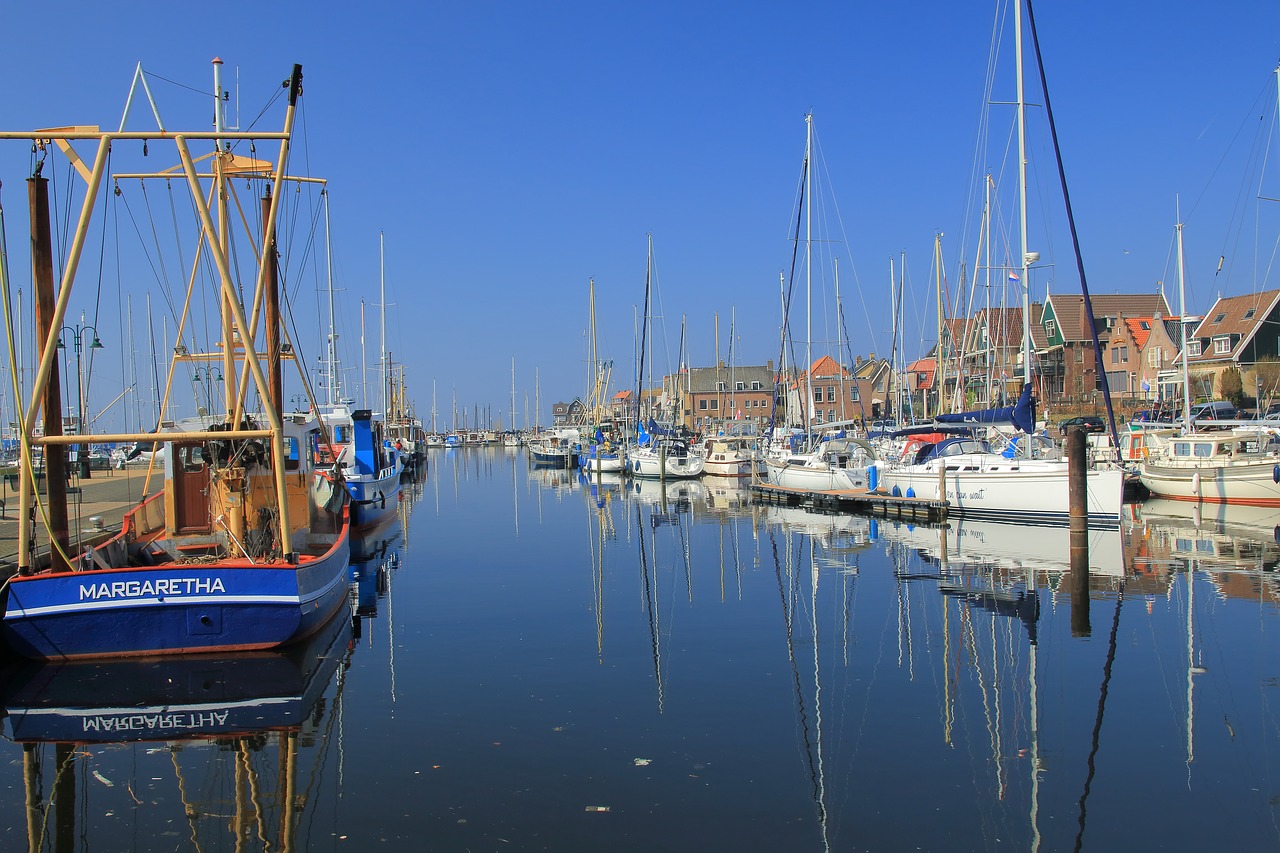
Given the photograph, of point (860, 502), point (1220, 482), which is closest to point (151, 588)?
point (860, 502)

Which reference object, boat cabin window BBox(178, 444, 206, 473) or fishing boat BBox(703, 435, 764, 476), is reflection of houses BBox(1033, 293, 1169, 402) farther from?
boat cabin window BBox(178, 444, 206, 473)

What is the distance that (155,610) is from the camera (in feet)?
47.8

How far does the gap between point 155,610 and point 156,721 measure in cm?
254

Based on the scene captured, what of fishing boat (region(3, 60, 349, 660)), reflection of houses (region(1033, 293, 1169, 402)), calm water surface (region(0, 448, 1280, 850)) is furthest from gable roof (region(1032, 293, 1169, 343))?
fishing boat (region(3, 60, 349, 660))

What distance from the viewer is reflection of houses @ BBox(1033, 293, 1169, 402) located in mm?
75438

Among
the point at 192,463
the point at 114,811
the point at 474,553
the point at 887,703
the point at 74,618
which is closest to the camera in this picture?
the point at 114,811

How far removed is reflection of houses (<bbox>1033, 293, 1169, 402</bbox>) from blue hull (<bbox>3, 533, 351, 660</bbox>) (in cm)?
6873

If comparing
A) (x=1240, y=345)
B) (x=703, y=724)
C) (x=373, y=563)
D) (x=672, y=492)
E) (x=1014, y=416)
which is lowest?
(x=672, y=492)

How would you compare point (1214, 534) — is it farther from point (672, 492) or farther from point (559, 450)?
point (559, 450)

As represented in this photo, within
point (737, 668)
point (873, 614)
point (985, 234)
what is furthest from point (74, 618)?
point (985, 234)

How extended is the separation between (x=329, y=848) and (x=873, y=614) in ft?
40.4

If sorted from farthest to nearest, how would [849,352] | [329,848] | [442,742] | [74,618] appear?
1. [849,352]
2. [74,618]
3. [442,742]
4. [329,848]

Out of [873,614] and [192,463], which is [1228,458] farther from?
[192,463]

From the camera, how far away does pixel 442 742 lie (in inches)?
457
